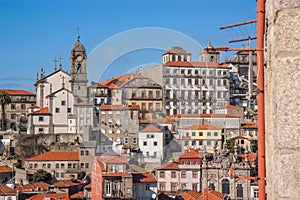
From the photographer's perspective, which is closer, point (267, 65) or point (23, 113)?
point (267, 65)

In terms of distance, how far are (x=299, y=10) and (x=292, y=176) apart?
45 centimetres

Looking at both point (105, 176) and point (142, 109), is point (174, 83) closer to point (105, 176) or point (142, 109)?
point (142, 109)

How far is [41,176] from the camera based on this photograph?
35688mm

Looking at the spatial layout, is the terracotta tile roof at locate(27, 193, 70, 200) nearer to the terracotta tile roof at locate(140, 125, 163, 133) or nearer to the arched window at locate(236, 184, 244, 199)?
the arched window at locate(236, 184, 244, 199)

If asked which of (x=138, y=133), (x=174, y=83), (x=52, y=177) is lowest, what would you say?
(x=52, y=177)

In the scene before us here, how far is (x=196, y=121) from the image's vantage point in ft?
133

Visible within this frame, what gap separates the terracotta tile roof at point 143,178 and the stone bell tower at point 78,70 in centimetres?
1541

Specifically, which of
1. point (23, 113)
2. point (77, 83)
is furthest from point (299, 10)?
point (23, 113)

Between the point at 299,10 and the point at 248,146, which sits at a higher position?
the point at 299,10

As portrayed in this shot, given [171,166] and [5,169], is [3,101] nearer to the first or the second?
[5,169]

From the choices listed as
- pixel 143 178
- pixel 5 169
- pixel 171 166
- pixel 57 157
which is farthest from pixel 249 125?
pixel 5 169

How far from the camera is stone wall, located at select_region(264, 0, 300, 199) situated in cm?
164

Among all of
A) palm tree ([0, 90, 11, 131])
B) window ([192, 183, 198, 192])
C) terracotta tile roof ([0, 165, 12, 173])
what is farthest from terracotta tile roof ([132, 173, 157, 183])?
palm tree ([0, 90, 11, 131])

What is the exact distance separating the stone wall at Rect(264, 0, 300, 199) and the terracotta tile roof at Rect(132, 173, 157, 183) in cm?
2653
